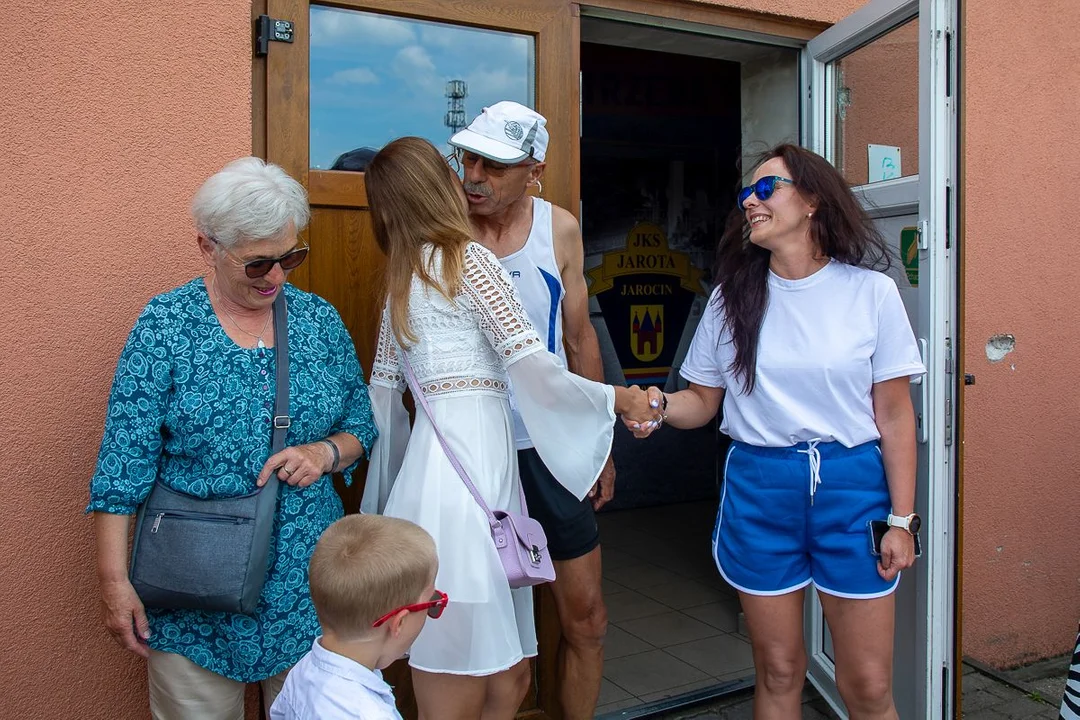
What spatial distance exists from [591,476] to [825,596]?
2.56ft

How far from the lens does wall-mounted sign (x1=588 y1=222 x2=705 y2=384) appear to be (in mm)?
6660

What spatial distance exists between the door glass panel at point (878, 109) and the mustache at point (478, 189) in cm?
147

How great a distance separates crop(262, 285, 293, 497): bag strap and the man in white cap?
28.1 inches

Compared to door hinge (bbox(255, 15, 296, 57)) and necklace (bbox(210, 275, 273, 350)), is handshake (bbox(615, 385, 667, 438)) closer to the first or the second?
necklace (bbox(210, 275, 273, 350))

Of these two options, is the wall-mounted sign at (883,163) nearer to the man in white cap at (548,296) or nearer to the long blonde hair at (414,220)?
the man in white cap at (548,296)

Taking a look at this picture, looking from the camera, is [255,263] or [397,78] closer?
[255,263]

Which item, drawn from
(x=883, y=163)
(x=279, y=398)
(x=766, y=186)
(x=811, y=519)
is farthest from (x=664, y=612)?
(x=279, y=398)

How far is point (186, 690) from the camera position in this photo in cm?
223

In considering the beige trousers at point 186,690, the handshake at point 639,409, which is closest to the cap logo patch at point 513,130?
the handshake at point 639,409

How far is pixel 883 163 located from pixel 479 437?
1996mm

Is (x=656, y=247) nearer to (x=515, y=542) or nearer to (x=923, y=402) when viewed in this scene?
(x=923, y=402)

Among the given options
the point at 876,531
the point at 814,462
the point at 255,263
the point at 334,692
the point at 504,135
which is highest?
the point at 504,135

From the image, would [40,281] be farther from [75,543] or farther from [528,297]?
[528,297]

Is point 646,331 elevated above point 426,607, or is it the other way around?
point 646,331
